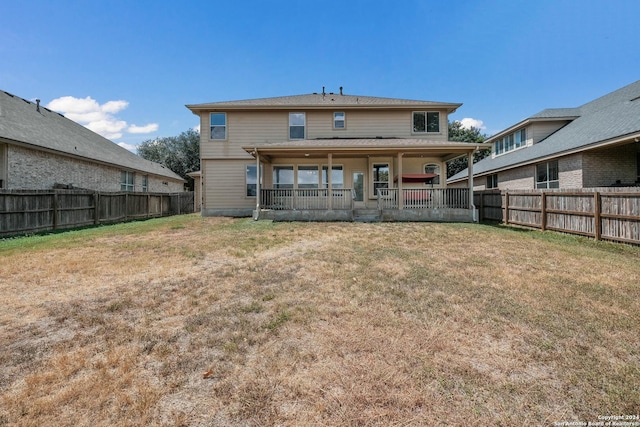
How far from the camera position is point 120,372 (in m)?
2.21

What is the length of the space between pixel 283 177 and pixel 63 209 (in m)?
9.02

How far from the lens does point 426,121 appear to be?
1517cm

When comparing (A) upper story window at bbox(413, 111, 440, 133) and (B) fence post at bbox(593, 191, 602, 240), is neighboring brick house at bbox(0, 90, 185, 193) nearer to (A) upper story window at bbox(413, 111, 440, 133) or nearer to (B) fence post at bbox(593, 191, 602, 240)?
(A) upper story window at bbox(413, 111, 440, 133)

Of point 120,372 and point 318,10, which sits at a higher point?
point 318,10

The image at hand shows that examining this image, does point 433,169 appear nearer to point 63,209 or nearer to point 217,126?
point 217,126

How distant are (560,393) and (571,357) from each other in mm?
609

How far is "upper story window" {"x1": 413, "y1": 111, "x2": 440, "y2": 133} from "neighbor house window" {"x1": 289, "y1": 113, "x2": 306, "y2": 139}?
6076 millimetres

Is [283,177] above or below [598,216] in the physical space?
above

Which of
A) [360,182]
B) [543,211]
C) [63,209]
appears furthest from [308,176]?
[63,209]

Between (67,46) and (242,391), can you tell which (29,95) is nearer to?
(67,46)

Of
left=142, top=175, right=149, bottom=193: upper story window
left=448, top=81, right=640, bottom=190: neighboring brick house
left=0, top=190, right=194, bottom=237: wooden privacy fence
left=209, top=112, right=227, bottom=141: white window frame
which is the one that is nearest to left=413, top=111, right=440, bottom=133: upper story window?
left=448, top=81, right=640, bottom=190: neighboring brick house

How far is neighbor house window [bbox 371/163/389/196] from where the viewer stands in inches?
569

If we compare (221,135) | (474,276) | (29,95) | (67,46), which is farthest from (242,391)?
(29,95)

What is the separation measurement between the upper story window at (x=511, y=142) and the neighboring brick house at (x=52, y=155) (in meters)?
25.4
